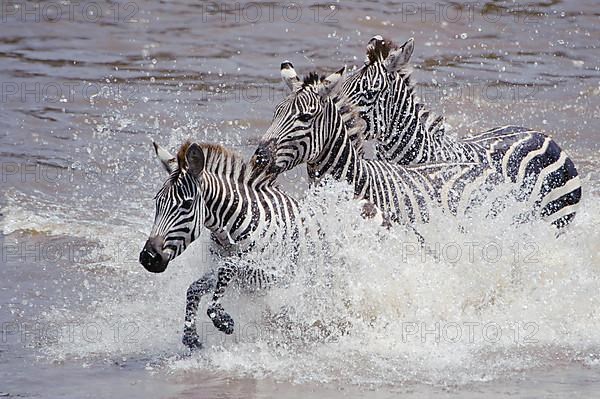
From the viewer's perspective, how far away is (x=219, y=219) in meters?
7.71

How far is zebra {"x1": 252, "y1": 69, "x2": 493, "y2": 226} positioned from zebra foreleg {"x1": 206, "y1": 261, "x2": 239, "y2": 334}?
788 mm

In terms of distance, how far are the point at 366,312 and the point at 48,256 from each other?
12.5ft

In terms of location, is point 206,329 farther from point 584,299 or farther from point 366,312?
point 584,299

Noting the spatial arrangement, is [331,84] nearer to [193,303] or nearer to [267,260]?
[267,260]

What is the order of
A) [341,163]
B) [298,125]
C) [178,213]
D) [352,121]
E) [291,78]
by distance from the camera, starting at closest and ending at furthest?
[178,213] → [298,125] → [291,78] → [341,163] → [352,121]

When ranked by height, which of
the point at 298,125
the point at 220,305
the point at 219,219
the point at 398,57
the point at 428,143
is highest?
the point at 398,57

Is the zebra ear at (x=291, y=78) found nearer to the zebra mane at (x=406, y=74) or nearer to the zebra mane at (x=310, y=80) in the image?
the zebra mane at (x=310, y=80)

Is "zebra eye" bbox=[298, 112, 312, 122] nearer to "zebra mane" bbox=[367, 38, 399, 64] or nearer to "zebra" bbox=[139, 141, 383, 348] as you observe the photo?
"zebra" bbox=[139, 141, 383, 348]

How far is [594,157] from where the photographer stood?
1447 centimetres

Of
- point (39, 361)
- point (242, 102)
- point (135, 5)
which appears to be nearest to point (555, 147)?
point (39, 361)

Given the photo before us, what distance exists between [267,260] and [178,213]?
2.44 feet

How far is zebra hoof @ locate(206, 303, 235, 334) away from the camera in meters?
7.62
